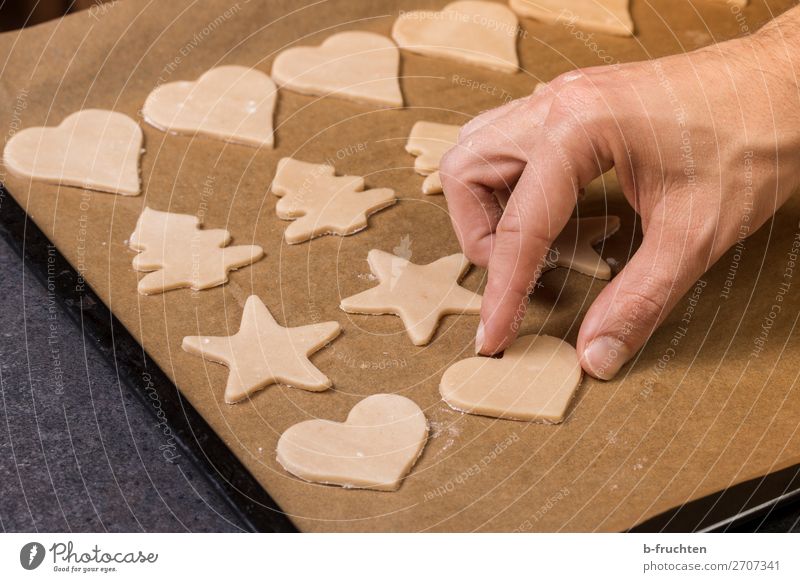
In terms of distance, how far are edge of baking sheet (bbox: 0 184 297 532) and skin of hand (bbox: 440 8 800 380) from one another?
1.04 feet

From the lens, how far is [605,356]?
1.04 meters

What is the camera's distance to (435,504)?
0.92 m

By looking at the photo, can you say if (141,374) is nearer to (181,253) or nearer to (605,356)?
(181,253)

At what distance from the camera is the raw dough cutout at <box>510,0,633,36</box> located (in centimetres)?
162

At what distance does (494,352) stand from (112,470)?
437mm

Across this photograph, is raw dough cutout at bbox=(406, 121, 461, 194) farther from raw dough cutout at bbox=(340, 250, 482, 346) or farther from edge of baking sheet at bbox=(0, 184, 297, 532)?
edge of baking sheet at bbox=(0, 184, 297, 532)

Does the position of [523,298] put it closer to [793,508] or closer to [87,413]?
[793,508]

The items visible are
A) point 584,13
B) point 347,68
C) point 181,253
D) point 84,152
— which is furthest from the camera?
point 584,13

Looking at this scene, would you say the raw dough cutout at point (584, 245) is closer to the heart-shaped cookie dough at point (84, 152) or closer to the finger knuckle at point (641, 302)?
the finger knuckle at point (641, 302)

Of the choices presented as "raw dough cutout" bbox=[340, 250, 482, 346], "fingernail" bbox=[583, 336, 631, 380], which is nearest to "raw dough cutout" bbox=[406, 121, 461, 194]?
"raw dough cutout" bbox=[340, 250, 482, 346]

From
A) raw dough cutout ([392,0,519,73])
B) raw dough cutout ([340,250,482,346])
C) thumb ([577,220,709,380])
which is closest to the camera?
thumb ([577,220,709,380])

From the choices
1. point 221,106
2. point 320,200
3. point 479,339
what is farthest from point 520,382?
point 221,106

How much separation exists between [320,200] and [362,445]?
17.0 inches

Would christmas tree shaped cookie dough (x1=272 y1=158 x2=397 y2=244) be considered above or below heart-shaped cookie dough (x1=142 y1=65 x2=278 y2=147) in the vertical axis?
below
